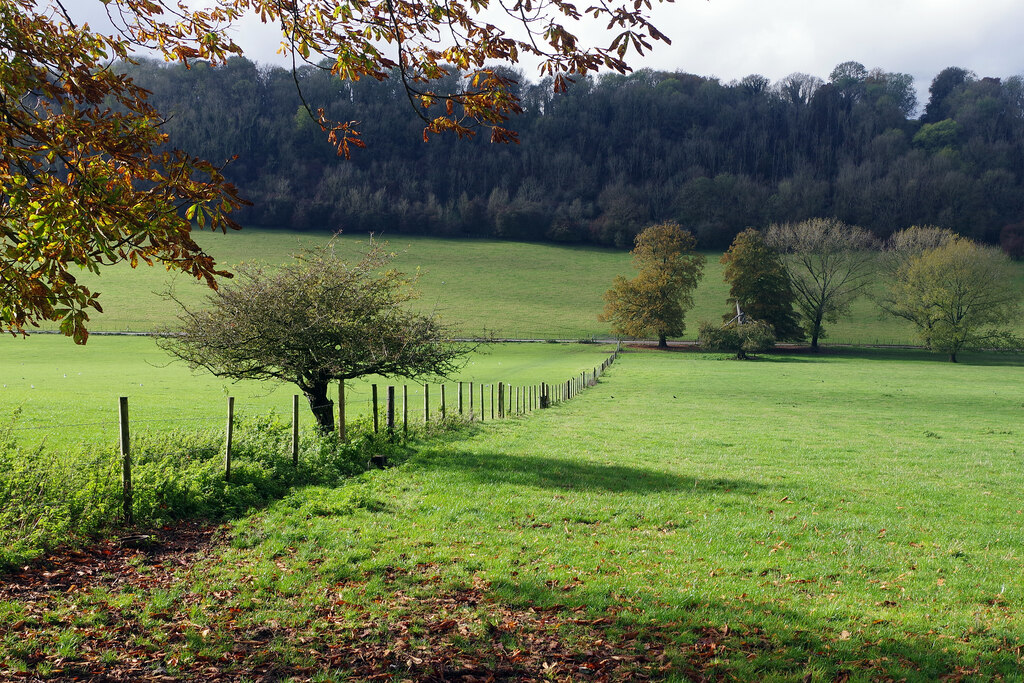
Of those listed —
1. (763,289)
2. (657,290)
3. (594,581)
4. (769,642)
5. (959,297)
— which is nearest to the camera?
(769,642)

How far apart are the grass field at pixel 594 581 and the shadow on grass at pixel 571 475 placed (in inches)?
3.5

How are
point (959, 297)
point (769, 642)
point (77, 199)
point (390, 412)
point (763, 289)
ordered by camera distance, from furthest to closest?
point (763, 289)
point (959, 297)
point (390, 412)
point (769, 642)
point (77, 199)

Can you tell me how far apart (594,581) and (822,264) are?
82.4 meters

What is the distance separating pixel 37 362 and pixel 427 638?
5624 centimetres

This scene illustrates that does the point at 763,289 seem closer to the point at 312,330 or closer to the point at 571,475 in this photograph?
the point at 571,475

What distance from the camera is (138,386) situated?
38.4 meters

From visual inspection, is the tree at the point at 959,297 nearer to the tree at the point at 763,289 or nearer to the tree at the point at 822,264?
the tree at the point at 822,264

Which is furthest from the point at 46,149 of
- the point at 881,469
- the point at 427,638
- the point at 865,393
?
the point at 865,393

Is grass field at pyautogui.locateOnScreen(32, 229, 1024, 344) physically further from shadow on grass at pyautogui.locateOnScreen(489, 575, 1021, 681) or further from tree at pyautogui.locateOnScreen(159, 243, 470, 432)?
shadow on grass at pyautogui.locateOnScreen(489, 575, 1021, 681)

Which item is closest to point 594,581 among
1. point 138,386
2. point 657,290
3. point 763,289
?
point 138,386

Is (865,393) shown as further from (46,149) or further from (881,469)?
(46,149)

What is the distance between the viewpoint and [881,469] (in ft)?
54.5

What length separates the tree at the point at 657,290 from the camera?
7600 centimetres

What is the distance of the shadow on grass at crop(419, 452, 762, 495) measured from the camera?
44.7 feet
